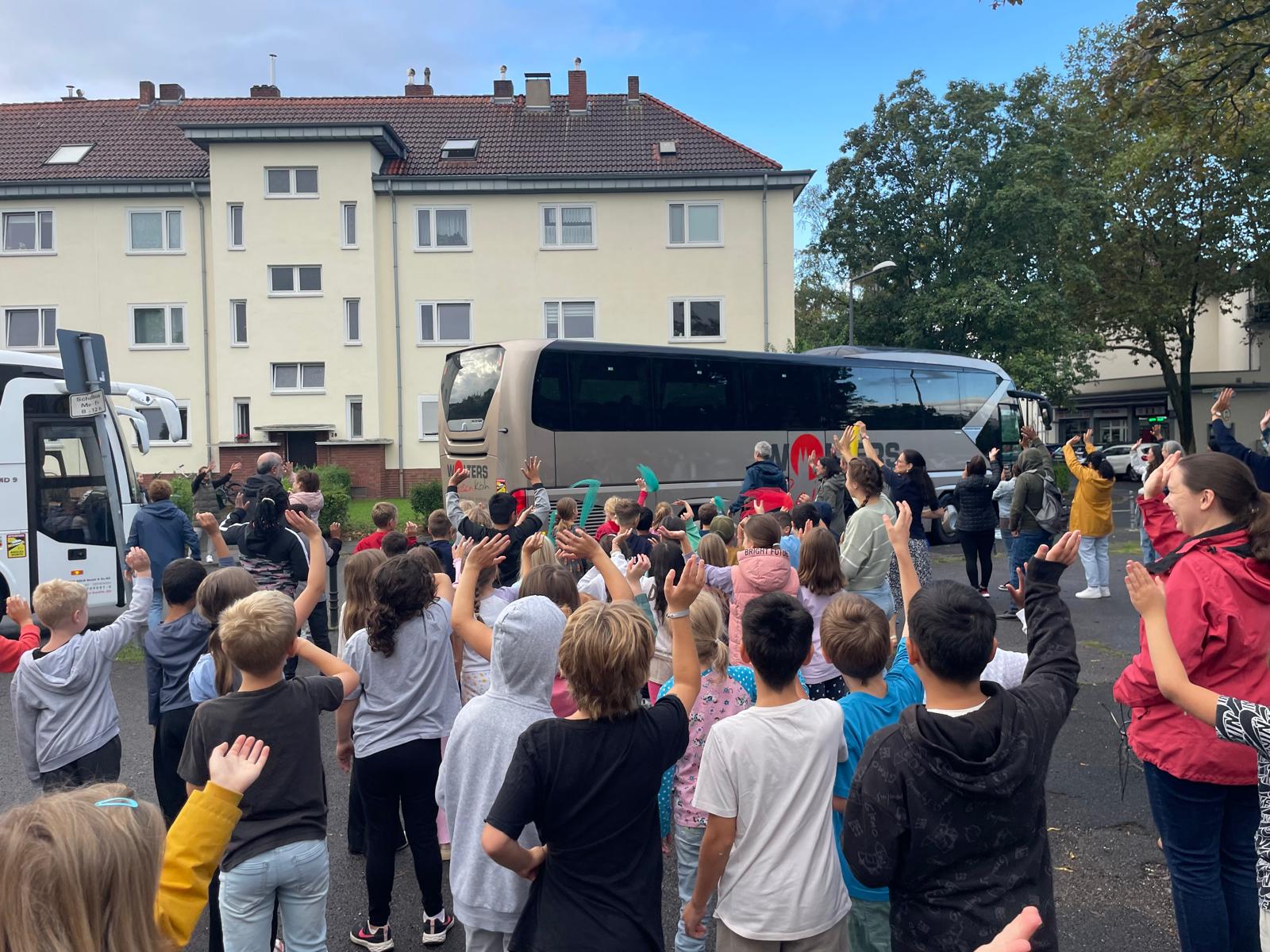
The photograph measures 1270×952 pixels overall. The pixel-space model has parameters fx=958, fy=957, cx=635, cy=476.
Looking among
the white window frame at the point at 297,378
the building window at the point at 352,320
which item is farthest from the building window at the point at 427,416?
the white window frame at the point at 297,378

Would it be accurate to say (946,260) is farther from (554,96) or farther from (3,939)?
(3,939)

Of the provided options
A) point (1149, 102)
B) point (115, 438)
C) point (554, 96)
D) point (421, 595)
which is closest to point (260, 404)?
point (554, 96)

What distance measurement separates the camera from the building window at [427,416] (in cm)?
3145

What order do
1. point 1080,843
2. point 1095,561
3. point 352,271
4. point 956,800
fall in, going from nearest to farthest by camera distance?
point 956,800 < point 1080,843 < point 1095,561 < point 352,271

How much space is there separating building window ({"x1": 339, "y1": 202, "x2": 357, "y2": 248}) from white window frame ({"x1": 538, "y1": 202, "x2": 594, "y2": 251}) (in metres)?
Result: 5.98

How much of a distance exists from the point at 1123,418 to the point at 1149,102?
46.7 m

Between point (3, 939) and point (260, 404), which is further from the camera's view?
point (260, 404)

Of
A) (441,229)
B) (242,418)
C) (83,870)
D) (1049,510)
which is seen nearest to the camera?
(83,870)

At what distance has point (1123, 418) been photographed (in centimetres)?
5316

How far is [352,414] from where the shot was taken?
31.5 m

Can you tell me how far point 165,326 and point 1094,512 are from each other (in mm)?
29560

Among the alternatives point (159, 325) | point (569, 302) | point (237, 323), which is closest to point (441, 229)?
point (569, 302)

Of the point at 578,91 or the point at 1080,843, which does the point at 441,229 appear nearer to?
the point at 578,91

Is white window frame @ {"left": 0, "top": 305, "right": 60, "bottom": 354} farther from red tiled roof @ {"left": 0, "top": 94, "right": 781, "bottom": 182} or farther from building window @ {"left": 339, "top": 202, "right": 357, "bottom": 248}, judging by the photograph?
building window @ {"left": 339, "top": 202, "right": 357, "bottom": 248}
